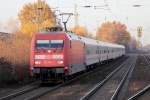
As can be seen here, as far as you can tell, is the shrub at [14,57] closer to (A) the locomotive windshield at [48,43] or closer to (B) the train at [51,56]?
(B) the train at [51,56]

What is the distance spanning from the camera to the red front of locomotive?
24.2 metres

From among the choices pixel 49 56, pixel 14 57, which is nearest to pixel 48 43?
pixel 49 56

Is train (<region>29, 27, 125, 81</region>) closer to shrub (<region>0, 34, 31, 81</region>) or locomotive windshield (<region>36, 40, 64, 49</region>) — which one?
locomotive windshield (<region>36, 40, 64, 49</region>)

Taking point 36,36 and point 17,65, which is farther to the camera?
point 17,65

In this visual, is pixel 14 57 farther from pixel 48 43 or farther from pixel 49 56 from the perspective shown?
pixel 49 56

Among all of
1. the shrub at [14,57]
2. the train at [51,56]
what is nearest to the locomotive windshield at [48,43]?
the train at [51,56]

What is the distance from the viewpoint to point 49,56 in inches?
962

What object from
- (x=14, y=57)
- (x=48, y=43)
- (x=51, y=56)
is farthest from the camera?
(x=14, y=57)

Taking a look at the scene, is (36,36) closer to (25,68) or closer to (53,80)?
(53,80)

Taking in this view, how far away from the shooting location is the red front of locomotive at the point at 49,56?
24.2 meters

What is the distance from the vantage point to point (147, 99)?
1812 centimetres

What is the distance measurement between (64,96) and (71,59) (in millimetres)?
6965

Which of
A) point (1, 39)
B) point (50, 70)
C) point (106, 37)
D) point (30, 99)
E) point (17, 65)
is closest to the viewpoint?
point (30, 99)

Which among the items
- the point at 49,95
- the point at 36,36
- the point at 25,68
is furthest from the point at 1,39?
the point at 49,95
